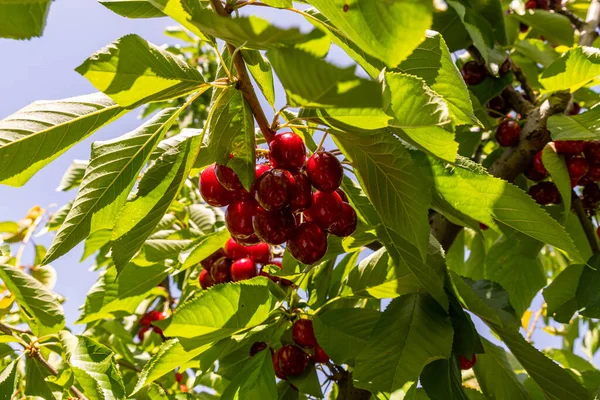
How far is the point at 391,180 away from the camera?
89 cm

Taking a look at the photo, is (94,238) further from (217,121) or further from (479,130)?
(479,130)

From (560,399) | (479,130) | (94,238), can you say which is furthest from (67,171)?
(560,399)

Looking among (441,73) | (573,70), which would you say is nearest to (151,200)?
(441,73)

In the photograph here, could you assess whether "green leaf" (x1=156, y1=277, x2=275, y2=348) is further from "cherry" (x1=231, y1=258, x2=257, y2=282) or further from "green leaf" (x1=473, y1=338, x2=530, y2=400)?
"green leaf" (x1=473, y1=338, x2=530, y2=400)

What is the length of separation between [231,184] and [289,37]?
466 mm

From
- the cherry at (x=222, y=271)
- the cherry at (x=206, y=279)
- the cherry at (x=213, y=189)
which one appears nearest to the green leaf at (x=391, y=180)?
the cherry at (x=213, y=189)

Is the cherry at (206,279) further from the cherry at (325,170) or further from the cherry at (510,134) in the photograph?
the cherry at (510,134)

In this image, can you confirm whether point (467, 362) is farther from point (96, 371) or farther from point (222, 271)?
point (96, 371)

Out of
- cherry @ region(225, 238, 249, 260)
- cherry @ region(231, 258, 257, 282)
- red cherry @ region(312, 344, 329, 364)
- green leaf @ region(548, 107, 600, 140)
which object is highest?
green leaf @ region(548, 107, 600, 140)

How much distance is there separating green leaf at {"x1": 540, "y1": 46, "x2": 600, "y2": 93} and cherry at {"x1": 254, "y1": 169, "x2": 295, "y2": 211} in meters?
0.91

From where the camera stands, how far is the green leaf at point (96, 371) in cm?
131

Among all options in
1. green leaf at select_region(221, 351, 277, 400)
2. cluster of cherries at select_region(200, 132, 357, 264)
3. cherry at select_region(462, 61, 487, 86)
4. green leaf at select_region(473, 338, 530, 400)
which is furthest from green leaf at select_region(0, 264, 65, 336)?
cherry at select_region(462, 61, 487, 86)

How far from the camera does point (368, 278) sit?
1.25 meters

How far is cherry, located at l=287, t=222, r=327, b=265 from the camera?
3.36 ft
